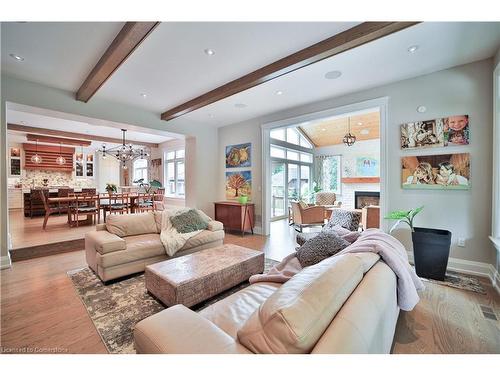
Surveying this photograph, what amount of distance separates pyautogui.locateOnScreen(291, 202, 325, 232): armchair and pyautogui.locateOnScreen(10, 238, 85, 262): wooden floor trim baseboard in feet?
15.4

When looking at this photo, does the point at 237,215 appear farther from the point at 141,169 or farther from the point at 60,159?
the point at 60,159

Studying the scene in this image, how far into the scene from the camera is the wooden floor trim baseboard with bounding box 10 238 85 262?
3.43 metres

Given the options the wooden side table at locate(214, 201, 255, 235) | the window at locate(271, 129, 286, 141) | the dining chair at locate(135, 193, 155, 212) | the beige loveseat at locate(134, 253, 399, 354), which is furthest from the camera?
the window at locate(271, 129, 286, 141)

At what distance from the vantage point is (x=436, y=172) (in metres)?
2.98

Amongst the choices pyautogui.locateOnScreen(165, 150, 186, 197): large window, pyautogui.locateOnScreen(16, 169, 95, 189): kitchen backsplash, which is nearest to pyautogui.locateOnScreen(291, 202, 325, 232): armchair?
pyautogui.locateOnScreen(165, 150, 186, 197): large window

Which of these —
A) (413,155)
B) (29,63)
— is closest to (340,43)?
(413,155)

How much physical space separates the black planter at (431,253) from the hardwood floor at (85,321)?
0.72 feet

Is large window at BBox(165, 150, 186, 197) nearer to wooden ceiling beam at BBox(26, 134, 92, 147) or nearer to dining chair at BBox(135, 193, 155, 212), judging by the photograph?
dining chair at BBox(135, 193, 155, 212)

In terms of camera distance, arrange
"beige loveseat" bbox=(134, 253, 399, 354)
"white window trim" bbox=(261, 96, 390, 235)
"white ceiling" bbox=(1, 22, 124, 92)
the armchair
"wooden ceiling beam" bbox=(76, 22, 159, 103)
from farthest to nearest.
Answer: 1. the armchair
2. "white window trim" bbox=(261, 96, 390, 235)
3. "white ceiling" bbox=(1, 22, 124, 92)
4. "wooden ceiling beam" bbox=(76, 22, 159, 103)
5. "beige loveseat" bbox=(134, 253, 399, 354)

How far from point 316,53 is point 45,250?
5.19m
